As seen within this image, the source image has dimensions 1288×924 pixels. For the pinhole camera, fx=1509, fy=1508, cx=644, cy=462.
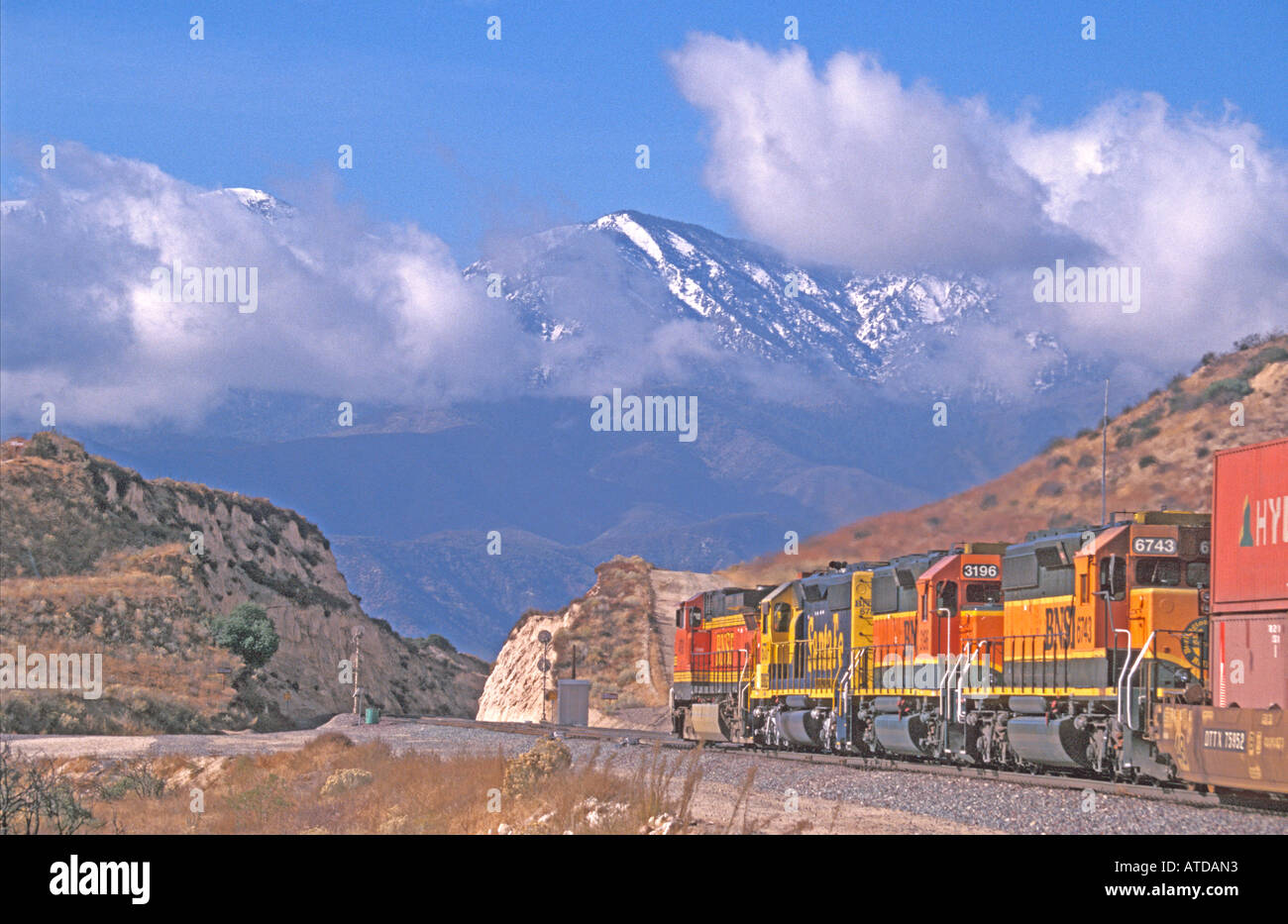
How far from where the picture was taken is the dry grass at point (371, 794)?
19.0 m

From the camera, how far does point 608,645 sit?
95.6 m

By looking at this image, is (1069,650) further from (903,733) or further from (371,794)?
(371,794)

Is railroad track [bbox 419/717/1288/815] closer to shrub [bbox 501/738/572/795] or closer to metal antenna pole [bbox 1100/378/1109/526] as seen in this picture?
shrub [bbox 501/738/572/795]

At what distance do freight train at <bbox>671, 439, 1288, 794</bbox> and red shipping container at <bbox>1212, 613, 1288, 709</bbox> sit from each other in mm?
Result: 26

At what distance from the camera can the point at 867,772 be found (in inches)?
1086

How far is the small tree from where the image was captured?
73.9 meters

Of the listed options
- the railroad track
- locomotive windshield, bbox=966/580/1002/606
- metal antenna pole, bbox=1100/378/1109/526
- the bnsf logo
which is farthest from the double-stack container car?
metal antenna pole, bbox=1100/378/1109/526

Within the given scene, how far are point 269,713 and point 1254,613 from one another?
2273 inches

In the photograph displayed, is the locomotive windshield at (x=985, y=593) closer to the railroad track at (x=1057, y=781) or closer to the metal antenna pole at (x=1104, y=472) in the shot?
the railroad track at (x=1057, y=781)

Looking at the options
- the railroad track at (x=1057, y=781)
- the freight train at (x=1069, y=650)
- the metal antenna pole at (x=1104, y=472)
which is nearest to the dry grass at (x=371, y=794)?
the railroad track at (x=1057, y=781)

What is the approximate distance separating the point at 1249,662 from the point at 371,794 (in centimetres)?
1546

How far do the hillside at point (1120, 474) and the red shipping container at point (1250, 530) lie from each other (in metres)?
59.2

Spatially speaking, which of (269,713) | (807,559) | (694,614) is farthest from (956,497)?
(694,614)
